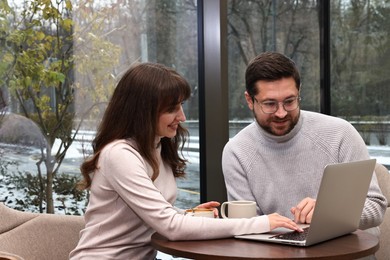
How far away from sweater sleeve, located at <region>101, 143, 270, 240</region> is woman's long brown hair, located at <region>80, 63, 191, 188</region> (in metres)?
0.09

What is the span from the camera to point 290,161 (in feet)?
8.65

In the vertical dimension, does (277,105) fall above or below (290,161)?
above

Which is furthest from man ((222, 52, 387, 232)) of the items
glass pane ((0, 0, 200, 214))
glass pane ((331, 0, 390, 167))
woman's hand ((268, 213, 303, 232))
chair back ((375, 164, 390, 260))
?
glass pane ((331, 0, 390, 167))

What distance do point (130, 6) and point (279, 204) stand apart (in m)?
1.73

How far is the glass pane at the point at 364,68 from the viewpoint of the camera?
14.9ft

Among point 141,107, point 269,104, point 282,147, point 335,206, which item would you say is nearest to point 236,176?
point 282,147

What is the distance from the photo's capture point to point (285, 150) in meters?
2.66

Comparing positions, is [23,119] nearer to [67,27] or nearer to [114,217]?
[67,27]

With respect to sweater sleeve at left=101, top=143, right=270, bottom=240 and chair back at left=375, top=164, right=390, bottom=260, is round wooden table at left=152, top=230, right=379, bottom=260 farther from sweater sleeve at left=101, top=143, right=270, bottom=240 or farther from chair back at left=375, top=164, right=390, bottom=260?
chair back at left=375, top=164, right=390, bottom=260

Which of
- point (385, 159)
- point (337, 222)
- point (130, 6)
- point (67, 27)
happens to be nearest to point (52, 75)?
point (67, 27)

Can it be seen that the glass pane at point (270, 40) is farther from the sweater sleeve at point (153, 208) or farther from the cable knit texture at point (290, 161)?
the sweater sleeve at point (153, 208)

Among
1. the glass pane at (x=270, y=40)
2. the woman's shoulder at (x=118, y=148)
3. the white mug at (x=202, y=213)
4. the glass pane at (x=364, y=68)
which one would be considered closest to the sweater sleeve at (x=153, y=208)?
the woman's shoulder at (x=118, y=148)

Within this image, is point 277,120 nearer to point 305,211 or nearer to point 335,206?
point 305,211

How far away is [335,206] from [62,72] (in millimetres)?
2091
